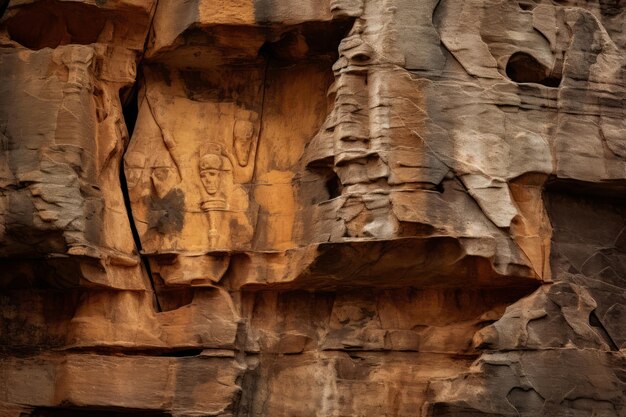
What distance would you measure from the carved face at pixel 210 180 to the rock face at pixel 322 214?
0.03 meters

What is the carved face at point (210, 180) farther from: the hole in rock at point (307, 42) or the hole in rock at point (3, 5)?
the hole in rock at point (3, 5)

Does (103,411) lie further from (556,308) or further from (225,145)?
(556,308)

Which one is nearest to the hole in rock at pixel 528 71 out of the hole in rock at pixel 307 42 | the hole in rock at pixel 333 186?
the hole in rock at pixel 307 42

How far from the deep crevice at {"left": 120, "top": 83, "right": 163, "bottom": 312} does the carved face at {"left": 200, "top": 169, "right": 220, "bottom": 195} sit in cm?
77

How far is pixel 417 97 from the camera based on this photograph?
1243 cm

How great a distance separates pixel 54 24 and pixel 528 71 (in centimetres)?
458

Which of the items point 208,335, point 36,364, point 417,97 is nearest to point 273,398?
point 208,335

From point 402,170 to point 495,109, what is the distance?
42.5 inches

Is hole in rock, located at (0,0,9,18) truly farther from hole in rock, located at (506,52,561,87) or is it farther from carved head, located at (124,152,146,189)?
hole in rock, located at (506,52,561,87)

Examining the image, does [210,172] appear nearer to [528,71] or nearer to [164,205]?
[164,205]

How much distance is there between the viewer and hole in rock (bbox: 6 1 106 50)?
517 inches

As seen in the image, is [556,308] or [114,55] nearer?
[556,308]

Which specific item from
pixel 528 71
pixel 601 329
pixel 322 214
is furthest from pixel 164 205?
pixel 601 329

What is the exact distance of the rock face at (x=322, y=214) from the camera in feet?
40.0
